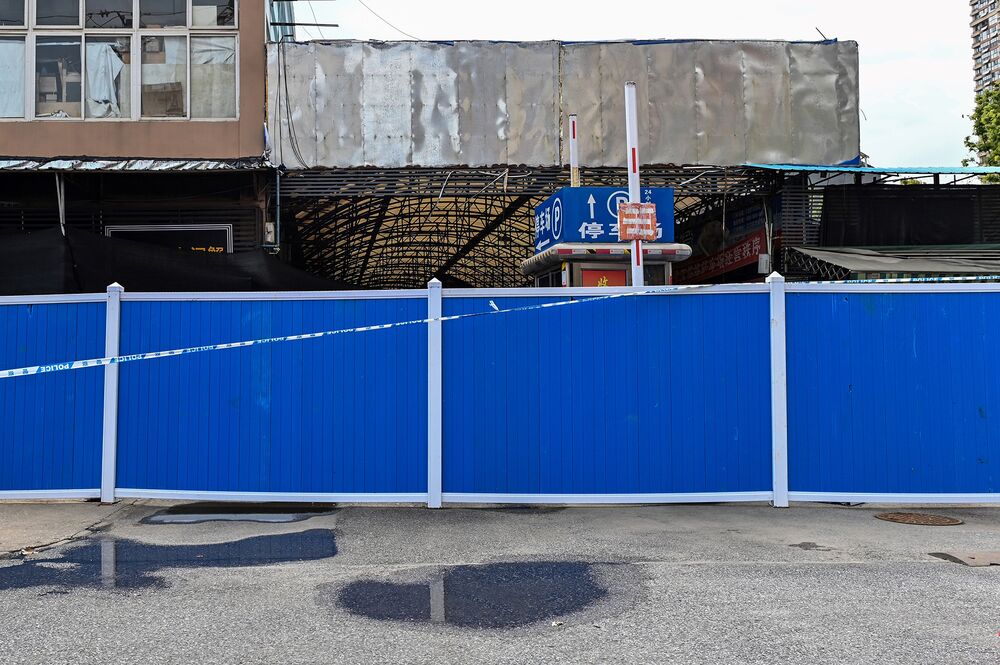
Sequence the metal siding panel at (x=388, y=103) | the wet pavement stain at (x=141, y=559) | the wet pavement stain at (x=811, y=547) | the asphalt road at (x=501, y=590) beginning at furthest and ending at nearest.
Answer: the metal siding panel at (x=388, y=103), the wet pavement stain at (x=811, y=547), the wet pavement stain at (x=141, y=559), the asphalt road at (x=501, y=590)

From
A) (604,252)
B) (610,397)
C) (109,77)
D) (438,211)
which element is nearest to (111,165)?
(109,77)

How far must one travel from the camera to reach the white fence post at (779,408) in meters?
8.26

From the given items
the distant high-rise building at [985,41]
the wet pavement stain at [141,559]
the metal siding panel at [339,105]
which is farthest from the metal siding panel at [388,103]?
the distant high-rise building at [985,41]

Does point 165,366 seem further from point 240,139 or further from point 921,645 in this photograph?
point 240,139

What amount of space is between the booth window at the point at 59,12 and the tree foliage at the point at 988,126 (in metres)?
28.5

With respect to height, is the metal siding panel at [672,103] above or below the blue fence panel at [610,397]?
above

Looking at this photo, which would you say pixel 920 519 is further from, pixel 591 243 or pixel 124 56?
pixel 124 56

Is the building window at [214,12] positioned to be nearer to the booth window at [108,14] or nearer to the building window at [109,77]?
the booth window at [108,14]

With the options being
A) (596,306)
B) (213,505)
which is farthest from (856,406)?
(213,505)

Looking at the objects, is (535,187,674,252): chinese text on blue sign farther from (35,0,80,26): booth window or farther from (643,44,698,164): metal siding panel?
(35,0,80,26): booth window

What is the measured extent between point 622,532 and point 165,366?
4.59m

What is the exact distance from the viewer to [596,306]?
8.37 m

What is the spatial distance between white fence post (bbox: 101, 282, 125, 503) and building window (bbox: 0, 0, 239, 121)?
7.80m

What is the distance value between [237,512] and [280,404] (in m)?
1.06
